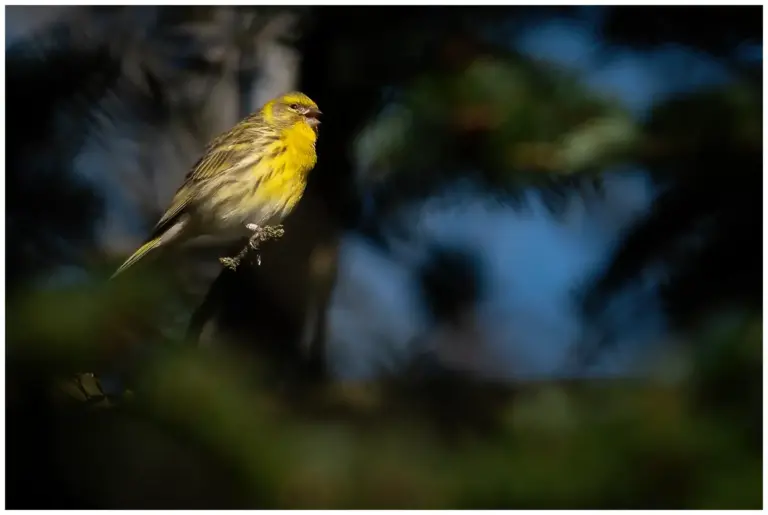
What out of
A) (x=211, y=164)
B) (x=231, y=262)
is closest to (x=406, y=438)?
(x=231, y=262)

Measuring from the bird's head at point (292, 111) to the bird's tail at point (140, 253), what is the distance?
0.22 metres

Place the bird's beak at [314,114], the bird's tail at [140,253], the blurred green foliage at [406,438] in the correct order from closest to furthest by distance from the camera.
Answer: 1. the blurred green foliage at [406,438]
2. the bird's tail at [140,253]
3. the bird's beak at [314,114]

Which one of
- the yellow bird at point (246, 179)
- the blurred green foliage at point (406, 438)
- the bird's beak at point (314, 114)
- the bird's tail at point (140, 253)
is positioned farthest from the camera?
the yellow bird at point (246, 179)

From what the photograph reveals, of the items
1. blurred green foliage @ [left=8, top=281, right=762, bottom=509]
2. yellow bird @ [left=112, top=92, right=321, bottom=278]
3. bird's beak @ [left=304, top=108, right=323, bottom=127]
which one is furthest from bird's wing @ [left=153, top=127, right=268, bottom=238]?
blurred green foliage @ [left=8, top=281, right=762, bottom=509]

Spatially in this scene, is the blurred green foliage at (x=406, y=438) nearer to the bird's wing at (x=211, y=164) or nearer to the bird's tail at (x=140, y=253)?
the bird's tail at (x=140, y=253)

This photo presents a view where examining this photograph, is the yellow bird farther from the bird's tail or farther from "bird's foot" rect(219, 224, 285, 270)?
"bird's foot" rect(219, 224, 285, 270)

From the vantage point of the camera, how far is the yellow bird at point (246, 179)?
1232mm

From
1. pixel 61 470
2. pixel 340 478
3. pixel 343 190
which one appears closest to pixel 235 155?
pixel 343 190

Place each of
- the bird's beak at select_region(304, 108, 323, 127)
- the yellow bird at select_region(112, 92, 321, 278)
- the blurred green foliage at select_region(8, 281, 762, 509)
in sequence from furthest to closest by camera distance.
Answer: the yellow bird at select_region(112, 92, 321, 278) < the bird's beak at select_region(304, 108, 323, 127) < the blurred green foliage at select_region(8, 281, 762, 509)

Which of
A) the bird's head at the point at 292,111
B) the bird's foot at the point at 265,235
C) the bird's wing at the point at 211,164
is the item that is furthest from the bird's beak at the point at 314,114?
the bird's wing at the point at 211,164

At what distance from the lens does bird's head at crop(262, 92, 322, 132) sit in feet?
2.84

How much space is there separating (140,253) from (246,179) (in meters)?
0.58

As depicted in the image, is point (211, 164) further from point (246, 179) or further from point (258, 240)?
point (258, 240)

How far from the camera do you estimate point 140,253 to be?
2.91 feet
